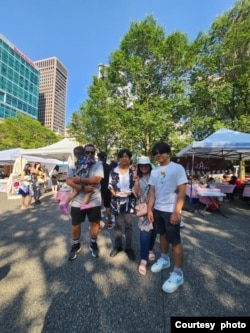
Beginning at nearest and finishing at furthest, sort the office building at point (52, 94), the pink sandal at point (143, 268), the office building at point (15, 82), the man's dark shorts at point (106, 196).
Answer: the pink sandal at point (143, 268), the man's dark shorts at point (106, 196), the office building at point (15, 82), the office building at point (52, 94)

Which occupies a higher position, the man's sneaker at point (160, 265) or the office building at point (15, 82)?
the office building at point (15, 82)

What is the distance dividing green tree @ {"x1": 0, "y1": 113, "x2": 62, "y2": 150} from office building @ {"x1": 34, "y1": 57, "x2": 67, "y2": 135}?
84.1 meters

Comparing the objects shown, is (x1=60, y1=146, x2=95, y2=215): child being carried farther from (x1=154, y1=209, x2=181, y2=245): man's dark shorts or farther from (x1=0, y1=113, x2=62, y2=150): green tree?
(x1=0, y1=113, x2=62, y2=150): green tree

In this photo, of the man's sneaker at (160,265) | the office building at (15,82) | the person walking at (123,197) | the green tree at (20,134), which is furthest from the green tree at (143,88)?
the office building at (15,82)

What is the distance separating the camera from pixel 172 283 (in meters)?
2.44

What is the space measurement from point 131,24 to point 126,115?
26.9 ft

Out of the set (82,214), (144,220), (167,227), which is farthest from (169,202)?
(82,214)

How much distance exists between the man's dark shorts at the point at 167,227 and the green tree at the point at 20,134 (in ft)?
107

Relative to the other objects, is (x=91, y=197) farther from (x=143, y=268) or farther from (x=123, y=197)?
(x=143, y=268)

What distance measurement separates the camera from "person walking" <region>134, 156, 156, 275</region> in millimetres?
2799

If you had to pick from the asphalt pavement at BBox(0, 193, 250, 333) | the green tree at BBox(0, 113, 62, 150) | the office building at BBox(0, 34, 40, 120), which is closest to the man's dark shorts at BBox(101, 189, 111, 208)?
the asphalt pavement at BBox(0, 193, 250, 333)

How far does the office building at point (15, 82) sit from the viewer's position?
2916 inches

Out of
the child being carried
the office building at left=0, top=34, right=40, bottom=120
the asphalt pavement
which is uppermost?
the office building at left=0, top=34, right=40, bottom=120

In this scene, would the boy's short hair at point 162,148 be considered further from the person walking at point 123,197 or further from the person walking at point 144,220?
the person walking at point 123,197
